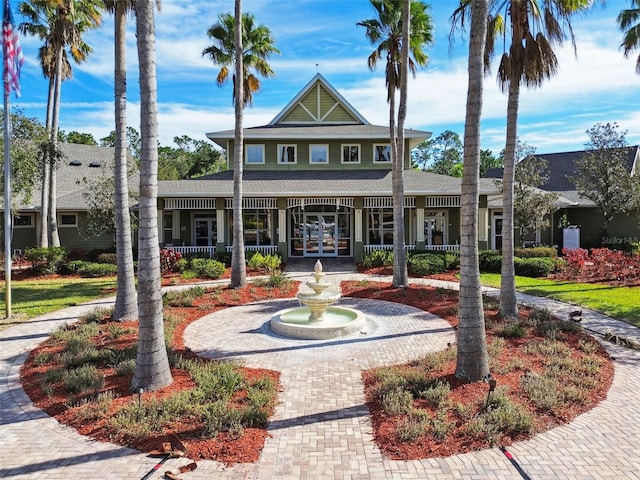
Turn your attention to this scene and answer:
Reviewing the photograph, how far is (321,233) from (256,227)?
3.98 m

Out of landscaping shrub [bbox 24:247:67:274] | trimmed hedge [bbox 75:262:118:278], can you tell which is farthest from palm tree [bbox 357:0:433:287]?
landscaping shrub [bbox 24:247:67:274]

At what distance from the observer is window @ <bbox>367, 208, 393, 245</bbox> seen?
26.2 meters

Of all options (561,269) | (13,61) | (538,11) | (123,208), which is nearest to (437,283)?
(561,269)

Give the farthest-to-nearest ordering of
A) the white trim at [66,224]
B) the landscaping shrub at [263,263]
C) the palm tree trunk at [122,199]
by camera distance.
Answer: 1. the white trim at [66,224]
2. the landscaping shrub at [263,263]
3. the palm tree trunk at [122,199]

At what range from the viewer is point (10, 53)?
12266mm

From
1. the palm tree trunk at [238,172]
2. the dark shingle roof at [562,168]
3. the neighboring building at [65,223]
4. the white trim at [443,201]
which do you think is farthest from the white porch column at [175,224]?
the dark shingle roof at [562,168]

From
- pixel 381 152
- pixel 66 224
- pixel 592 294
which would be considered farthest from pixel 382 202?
pixel 66 224

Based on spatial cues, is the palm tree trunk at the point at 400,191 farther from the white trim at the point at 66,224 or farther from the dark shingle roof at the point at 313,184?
the white trim at the point at 66,224

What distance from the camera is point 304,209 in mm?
26188

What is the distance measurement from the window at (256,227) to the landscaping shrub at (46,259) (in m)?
9.77

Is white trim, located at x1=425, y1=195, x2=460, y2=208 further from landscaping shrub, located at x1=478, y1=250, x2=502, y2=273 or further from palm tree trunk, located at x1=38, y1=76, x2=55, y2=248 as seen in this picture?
palm tree trunk, located at x1=38, y1=76, x2=55, y2=248

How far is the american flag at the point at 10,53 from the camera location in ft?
39.9

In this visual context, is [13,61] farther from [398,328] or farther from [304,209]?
[304,209]

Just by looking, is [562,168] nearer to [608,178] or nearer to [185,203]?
[608,178]
